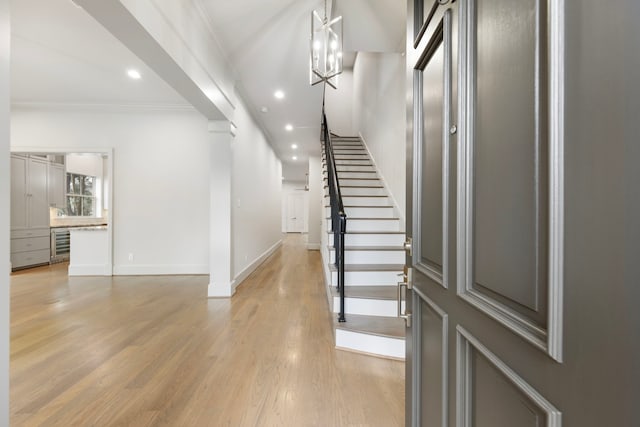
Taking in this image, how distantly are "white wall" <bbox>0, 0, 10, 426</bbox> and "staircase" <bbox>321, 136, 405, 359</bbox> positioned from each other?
185 cm

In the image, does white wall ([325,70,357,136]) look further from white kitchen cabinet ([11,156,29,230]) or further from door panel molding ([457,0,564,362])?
door panel molding ([457,0,564,362])

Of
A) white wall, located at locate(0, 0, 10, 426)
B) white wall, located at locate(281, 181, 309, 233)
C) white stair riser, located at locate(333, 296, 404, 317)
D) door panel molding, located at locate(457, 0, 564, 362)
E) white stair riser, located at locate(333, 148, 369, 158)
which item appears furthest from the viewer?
white wall, located at locate(281, 181, 309, 233)

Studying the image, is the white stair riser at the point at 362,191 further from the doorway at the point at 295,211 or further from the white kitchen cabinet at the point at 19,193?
the doorway at the point at 295,211

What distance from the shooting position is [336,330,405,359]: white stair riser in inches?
85.6

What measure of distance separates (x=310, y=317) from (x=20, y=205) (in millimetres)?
6354

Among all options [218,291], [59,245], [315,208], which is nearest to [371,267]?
[218,291]

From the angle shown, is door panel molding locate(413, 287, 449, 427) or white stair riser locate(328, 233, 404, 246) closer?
door panel molding locate(413, 287, 449, 427)

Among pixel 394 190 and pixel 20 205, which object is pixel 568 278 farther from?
pixel 20 205

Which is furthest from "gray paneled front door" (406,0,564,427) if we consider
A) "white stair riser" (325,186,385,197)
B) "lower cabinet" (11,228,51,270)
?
"lower cabinet" (11,228,51,270)

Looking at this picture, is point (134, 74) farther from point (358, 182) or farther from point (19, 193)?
point (19, 193)

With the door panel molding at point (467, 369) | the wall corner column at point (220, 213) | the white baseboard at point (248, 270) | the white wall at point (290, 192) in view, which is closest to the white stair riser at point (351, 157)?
the wall corner column at point (220, 213)

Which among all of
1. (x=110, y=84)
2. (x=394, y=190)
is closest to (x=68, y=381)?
(x=394, y=190)

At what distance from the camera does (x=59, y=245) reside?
20.9ft

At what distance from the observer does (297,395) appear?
174 cm
